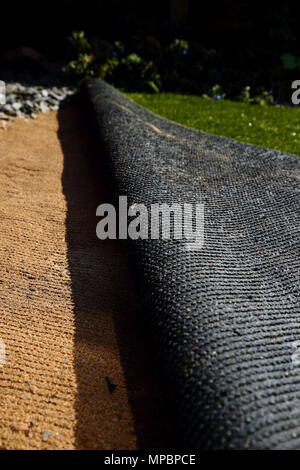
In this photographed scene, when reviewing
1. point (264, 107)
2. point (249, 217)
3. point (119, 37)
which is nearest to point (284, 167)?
point (249, 217)

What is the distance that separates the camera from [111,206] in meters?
2.46

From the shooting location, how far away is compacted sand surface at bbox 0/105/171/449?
1.20 meters

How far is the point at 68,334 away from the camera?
1.55 metres

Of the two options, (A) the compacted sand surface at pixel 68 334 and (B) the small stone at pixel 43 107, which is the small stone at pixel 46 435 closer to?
(A) the compacted sand surface at pixel 68 334

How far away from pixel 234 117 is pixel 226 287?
350cm

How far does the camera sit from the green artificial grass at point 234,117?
3.72 metres

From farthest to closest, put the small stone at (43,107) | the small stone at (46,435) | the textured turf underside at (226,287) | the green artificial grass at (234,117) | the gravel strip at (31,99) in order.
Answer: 1. the small stone at (43,107)
2. the gravel strip at (31,99)
3. the green artificial grass at (234,117)
4. the small stone at (46,435)
5. the textured turf underside at (226,287)

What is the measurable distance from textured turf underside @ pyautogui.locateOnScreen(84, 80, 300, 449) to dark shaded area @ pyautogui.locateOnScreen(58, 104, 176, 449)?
152 mm

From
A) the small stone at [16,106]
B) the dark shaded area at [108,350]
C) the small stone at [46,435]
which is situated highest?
the small stone at [16,106]

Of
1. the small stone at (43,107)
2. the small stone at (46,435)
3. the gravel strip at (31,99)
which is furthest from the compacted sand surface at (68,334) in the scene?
the small stone at (43,107)

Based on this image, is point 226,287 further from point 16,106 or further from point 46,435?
point 16,106

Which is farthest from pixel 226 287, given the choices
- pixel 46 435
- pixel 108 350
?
pixel 46 435

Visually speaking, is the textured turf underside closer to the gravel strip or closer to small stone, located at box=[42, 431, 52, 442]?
small stone, located at box=[42, 431, 52, 442]

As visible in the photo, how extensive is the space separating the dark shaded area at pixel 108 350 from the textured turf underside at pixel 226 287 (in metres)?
0.15
